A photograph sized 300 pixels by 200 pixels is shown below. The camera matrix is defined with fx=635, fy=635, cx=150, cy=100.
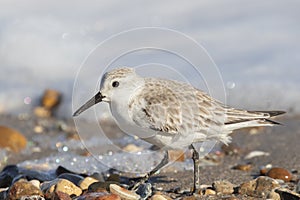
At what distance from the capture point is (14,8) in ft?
38.0

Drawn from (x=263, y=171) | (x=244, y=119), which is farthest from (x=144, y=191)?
(x=263, y=171)

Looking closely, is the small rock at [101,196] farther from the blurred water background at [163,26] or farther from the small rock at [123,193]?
the blurred water background at [163,26]

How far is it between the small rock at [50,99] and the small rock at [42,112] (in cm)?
6

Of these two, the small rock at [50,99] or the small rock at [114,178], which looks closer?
the small rock at [114,178]

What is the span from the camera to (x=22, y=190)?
480cm

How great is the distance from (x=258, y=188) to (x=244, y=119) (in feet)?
2.23

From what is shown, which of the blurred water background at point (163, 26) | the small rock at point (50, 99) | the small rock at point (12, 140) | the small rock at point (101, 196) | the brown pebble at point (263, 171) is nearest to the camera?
the small rock at point (101, 196)

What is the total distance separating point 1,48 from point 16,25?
50 centimetres

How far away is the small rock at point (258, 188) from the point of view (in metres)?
4.76

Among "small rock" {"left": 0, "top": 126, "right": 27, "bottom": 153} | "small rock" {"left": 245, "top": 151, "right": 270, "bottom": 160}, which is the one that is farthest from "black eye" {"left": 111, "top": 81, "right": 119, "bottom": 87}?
"small rock" {"left": 0, "top": 126, "right": 27, "bottom": 153}

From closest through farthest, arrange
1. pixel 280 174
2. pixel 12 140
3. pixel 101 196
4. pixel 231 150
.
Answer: pixel 101 196, pixel 280 174, pixel 231 150, pixel 12 140

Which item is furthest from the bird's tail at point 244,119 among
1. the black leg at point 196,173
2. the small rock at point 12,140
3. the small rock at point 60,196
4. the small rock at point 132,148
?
the small rock at point 12,140

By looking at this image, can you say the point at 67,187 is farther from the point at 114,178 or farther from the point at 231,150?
the point at 231,150

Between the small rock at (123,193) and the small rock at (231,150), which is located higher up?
the small rock at (231,150)
